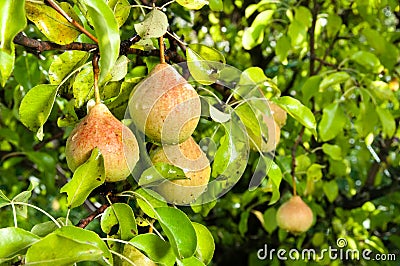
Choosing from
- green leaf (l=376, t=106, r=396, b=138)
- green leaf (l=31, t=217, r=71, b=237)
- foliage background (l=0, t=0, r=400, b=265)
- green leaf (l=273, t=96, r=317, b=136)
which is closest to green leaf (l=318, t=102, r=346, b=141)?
foliage background (l=0, t=0, r=400, b=265)

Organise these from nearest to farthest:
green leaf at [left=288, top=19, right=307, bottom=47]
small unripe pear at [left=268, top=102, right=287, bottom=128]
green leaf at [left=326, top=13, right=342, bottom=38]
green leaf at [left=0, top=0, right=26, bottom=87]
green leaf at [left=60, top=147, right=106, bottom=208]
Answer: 1. green leaf at [left=0, top=0, right=26, bottom=87]
2. green leaf at [left=60, top=147, right=106, bottom=208]
3. small unripe pear at [left=268, top=102, right=287, bottom=128]
4. green leaf at [left=288, top=19, right=307, bottom=47]
5. green leaf at [left=326, top=13, right=342, bottom=38]

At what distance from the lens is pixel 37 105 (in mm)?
690

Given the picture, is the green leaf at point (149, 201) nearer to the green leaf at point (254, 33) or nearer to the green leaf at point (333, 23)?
the green leaf at point (254, 33)

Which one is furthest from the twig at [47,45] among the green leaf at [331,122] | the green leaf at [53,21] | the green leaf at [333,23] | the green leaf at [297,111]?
the green leaf at [333,23]

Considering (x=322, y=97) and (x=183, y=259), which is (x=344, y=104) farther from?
(x=183, y=259)

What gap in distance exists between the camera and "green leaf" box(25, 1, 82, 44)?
2.16 ft

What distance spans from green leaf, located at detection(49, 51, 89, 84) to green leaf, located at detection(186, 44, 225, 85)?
140 mm

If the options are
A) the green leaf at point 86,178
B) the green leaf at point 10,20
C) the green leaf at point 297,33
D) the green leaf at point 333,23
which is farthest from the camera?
the green leaf at point 333,23

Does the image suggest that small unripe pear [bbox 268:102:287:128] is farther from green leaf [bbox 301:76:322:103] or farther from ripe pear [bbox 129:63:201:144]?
ripe pear [bbox 129:63:201:144]

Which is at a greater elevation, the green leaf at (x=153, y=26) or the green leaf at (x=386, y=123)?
the green leaf at (x=153, y=26)

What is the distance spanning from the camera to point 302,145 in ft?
5.54

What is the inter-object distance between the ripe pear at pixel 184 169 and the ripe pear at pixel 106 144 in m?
0.06

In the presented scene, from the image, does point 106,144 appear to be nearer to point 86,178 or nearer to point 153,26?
point 86,178

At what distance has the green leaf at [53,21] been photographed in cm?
66
